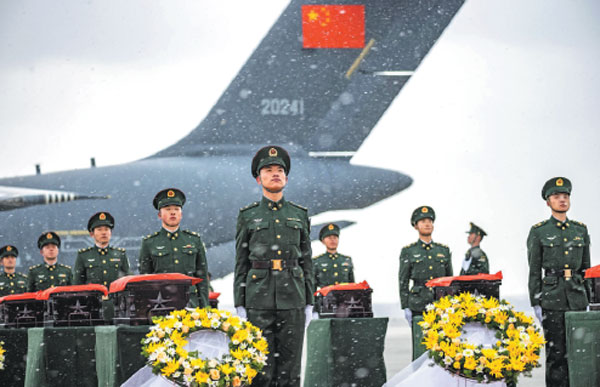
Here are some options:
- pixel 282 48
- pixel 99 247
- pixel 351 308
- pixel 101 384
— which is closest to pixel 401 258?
pixel 351 308

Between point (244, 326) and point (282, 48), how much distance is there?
1177 cm

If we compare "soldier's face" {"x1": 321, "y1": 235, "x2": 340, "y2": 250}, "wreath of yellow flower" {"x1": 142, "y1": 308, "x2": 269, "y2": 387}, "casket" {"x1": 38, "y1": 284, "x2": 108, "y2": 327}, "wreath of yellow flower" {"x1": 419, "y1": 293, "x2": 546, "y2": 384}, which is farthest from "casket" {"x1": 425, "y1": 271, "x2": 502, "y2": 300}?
"soldier's face" {"x1": 321, "y1": 235, "x2": 340, "y2": 250}

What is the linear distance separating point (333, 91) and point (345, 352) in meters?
9.98

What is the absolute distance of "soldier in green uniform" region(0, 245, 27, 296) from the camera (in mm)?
10344

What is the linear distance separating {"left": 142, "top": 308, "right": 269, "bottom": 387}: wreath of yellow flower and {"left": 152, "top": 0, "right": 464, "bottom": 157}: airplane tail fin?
38.7 feet

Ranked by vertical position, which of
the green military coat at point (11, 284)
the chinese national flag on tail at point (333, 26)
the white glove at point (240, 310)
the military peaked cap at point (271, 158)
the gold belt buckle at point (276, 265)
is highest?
the chinese national flag on tail at point (333, 26)

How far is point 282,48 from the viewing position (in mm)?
16156

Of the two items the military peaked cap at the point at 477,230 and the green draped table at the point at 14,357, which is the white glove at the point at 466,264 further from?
the green draped table at the point at 14,357

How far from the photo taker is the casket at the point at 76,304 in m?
6.33

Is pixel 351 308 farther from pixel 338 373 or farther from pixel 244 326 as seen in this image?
pixel 244 326

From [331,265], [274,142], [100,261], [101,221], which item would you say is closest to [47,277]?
[100,261]

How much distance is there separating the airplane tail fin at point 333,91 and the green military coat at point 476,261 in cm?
733

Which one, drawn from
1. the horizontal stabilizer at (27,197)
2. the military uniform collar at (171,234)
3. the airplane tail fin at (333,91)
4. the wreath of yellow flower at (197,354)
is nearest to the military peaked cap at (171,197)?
the military uniform collar at (171,234)

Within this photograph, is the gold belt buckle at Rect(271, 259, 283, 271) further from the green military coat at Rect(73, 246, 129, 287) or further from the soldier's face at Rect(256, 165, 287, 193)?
the green military coat at Rect(73, 246, 129, 287)
